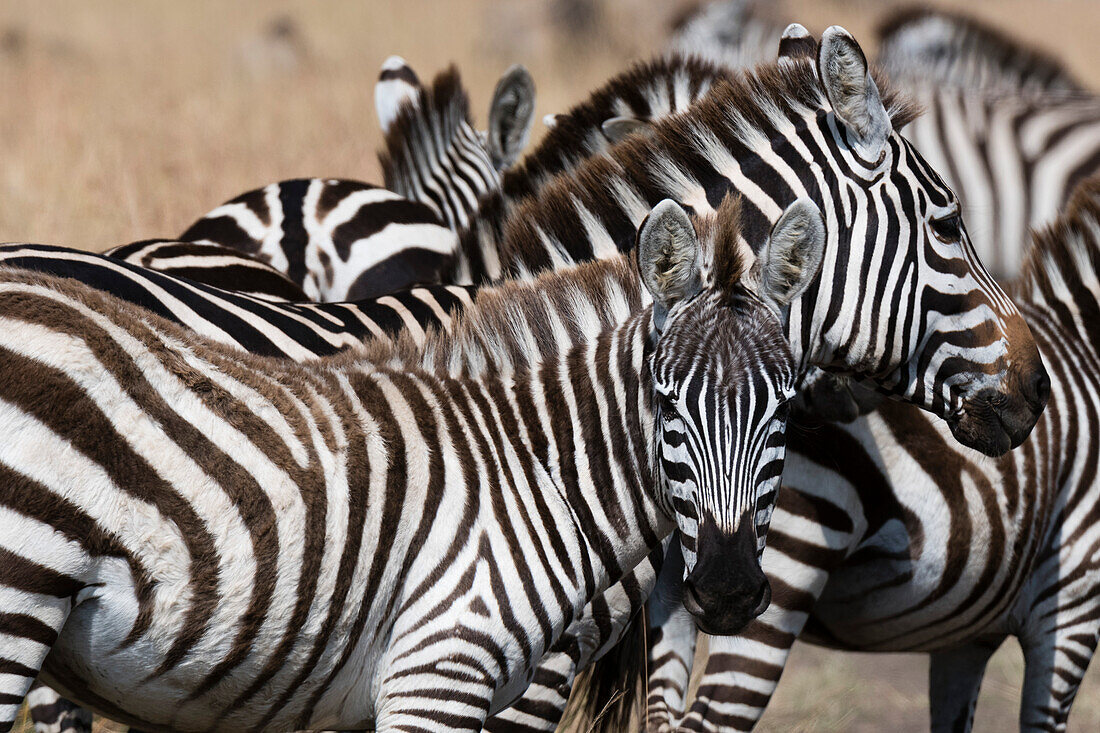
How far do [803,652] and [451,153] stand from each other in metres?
3.86

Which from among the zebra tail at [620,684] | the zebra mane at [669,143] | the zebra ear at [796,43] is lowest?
the zebra tail at [620,684]

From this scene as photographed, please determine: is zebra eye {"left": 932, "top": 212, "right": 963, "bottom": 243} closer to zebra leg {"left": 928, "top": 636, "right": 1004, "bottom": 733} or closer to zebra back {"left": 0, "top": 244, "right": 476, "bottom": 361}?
zebra back {"left": 0, "top": 244, "right": 476, "bottom": 361}

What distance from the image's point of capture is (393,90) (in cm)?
706

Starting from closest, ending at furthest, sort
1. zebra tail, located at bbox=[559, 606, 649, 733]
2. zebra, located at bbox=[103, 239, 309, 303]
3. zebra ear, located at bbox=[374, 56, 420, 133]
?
1. zebra tail, located at bbox=[559, 606, 649, 733]
2. zebra, located at bbox=[103, 239, 309, 303]
3. zebra ear, located at bbox=[374, 56, 420, 133]

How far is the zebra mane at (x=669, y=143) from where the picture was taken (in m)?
3.46

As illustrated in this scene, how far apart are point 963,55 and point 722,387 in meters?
7.85

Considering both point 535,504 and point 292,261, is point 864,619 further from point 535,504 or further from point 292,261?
point 292,261

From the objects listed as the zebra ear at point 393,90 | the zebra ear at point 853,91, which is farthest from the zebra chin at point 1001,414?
the zebra ear at point 393,90

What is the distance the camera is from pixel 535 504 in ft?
8.87

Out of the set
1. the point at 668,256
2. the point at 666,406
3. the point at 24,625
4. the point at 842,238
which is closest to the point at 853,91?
the point at 842,238

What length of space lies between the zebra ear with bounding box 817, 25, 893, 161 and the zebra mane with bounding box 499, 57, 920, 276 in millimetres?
100

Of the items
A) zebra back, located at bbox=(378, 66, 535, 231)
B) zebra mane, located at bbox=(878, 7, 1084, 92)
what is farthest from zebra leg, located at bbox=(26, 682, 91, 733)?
zebra mane, located at bbox=(878, 7, 1084, 92)

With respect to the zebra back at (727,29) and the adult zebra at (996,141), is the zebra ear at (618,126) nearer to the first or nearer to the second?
the adult zebra at (996,141)

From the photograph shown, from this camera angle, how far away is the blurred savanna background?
20.5 ft
